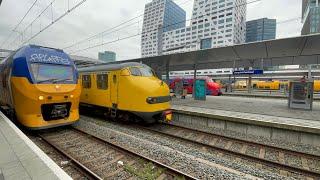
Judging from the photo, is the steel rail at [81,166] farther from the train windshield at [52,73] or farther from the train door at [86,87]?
the train door at [86,87]

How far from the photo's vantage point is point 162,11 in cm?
4375

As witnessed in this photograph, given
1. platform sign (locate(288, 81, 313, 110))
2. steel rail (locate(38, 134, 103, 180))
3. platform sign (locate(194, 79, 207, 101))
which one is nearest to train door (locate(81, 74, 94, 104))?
steel rail (locate(38, 134, 103, 180))

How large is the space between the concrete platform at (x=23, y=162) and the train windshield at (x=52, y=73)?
255 cm

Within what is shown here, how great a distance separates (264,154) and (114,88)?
259 inches

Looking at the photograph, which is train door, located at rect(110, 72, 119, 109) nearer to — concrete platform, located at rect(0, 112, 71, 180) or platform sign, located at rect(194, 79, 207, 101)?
concrete platform, located at rect(0, 112, 71, 180)

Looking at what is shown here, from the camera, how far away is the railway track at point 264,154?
223 inches

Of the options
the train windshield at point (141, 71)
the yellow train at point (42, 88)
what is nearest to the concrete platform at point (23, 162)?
the yellow train at point (42, 88)

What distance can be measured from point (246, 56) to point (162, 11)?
30308mm

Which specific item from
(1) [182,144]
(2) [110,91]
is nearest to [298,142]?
(1) [182,144]

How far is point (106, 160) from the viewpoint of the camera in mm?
6004

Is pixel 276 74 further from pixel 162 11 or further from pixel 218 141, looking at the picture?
pixel 218 141

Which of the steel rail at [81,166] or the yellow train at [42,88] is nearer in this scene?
the steel rail at [81,166]

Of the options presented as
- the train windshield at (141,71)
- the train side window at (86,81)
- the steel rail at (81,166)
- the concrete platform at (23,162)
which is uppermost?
the train windshield at (141,71)

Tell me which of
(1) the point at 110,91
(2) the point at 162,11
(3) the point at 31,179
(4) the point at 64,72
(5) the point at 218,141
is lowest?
(5) the point at 218,141
